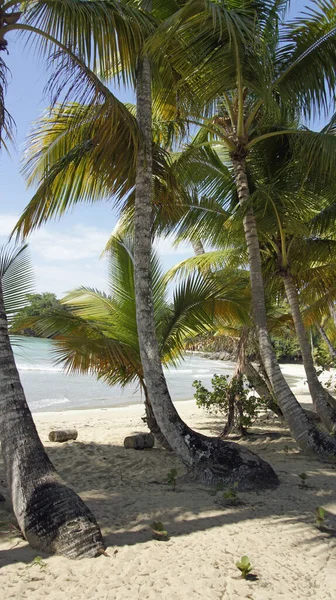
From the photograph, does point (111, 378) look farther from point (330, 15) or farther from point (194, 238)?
point (330, 15)

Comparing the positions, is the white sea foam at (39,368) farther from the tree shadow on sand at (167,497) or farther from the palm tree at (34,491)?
the palm tree at (34,491)

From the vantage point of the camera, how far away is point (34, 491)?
3502 millimetres

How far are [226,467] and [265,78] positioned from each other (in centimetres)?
481

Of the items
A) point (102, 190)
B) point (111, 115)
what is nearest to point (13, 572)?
point (111, 115)

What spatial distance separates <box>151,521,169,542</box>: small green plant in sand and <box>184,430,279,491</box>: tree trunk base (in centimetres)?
142

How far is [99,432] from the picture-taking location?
9781 millimetres

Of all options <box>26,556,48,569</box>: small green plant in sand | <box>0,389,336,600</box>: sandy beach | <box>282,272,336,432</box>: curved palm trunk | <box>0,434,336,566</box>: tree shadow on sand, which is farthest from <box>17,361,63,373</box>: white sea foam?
<box>26,556,48,569</box>: small green plant in sand

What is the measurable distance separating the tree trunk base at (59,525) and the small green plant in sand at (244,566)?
36.8 inches

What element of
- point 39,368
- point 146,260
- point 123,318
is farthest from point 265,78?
point 39,368

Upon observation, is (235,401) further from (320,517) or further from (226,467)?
(320,517)

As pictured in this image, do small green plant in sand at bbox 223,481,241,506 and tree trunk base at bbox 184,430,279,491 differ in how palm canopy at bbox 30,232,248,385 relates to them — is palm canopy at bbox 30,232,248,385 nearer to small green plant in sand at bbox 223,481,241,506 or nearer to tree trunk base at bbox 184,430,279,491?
tree trunk base at bbox 184,430,279,491

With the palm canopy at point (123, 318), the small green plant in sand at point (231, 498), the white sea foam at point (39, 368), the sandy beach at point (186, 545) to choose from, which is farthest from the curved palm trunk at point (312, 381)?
the white sea foam at point (39, 368)

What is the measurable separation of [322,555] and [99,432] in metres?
6.60

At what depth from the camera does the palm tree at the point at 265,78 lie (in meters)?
6.19
